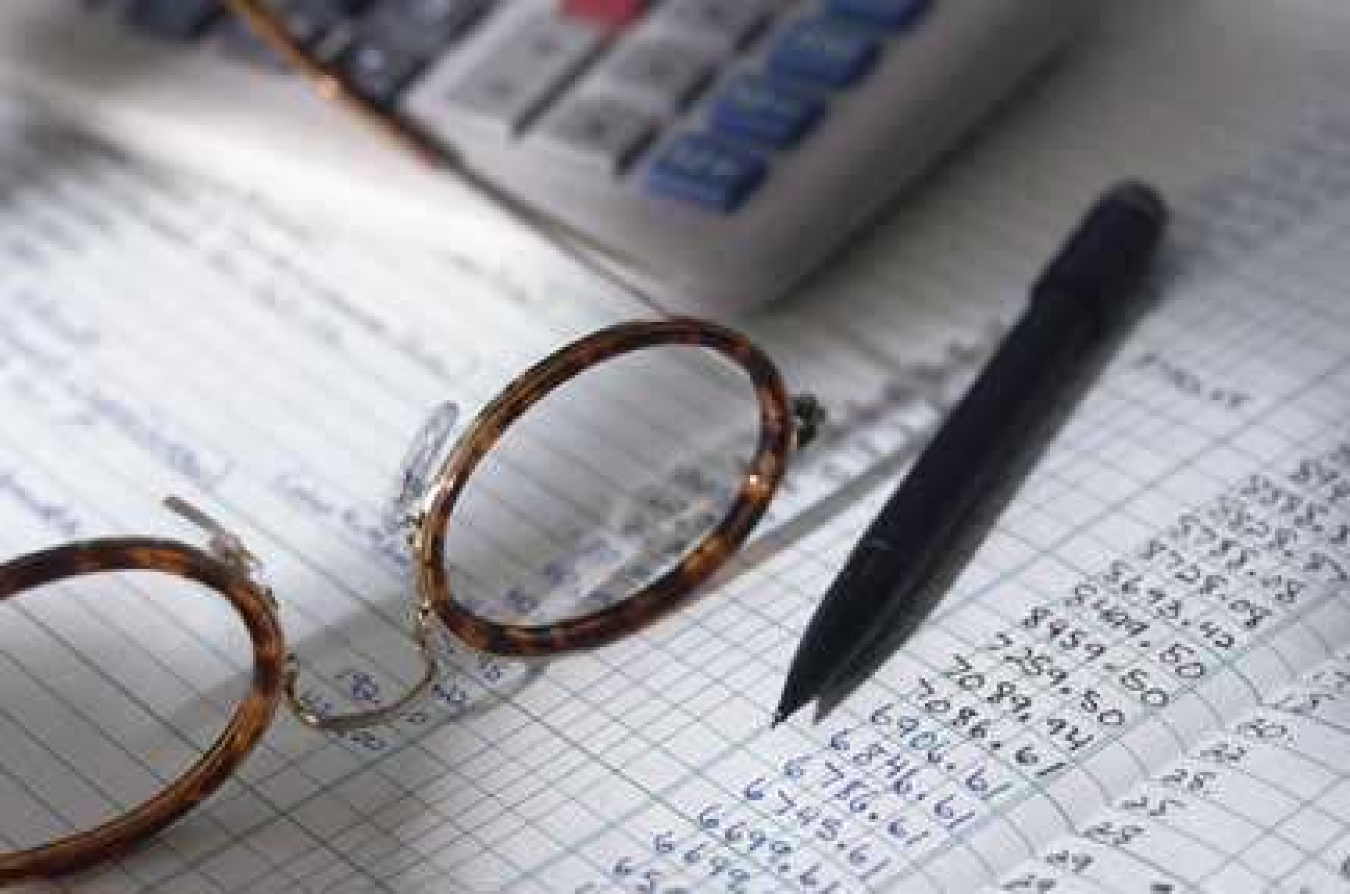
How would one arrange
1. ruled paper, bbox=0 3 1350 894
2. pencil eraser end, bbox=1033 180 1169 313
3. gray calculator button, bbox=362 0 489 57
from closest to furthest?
ruled paper, bbox=0 3 1350 894 < pencil eraser end, bbox=1033 180 1169 313 < gray calculator button, bbox=362 0 489 57

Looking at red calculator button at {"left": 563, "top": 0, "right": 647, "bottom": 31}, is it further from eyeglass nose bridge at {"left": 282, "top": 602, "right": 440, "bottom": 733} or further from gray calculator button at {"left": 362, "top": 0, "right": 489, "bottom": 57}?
eyeglass nose bridge at {"left": 282, "top": 602, "right": 440, "bottom": 733}

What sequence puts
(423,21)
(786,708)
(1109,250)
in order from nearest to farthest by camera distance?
1. (786,708)
2. (1109,250)
3. (423,21)

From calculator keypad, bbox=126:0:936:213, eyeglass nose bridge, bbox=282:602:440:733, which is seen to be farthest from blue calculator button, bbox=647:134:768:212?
eyeglass nose bridge, bbox=282:602:440:733

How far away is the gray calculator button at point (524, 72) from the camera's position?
64cm

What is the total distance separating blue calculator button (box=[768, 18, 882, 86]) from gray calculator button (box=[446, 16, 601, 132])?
0.20ft

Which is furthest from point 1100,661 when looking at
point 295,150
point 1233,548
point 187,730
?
point 295,150

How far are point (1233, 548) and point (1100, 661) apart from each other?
50mm

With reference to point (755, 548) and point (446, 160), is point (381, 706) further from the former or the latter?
point (446, 160)

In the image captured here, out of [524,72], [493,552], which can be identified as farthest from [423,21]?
[493,552]

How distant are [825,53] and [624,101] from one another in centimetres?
6

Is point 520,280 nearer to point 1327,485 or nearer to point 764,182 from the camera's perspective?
point 764,182

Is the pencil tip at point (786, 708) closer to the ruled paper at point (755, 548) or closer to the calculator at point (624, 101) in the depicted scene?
the ruled paper at point (755, 548)

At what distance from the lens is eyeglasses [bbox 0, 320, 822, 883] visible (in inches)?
17.3

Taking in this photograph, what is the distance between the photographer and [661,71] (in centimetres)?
64
